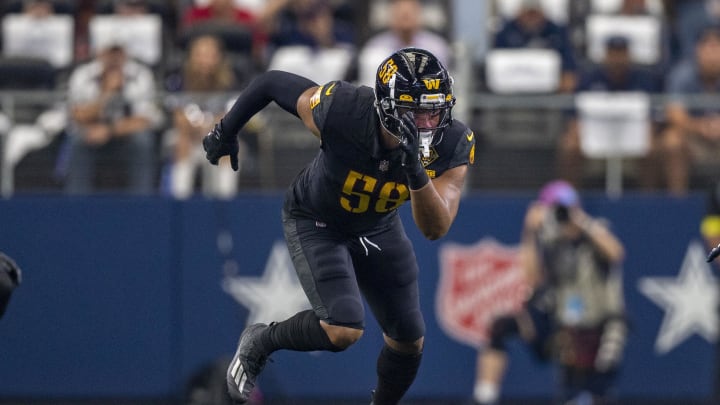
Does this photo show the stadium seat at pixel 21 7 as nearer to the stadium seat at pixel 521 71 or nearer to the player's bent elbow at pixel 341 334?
the stadium seat at pixel 521 71

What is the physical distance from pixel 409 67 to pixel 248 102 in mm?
1083

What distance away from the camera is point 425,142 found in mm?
7613

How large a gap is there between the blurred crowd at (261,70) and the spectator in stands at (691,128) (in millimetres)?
13

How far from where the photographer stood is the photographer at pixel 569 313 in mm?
13375

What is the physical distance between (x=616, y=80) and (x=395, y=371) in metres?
6.06

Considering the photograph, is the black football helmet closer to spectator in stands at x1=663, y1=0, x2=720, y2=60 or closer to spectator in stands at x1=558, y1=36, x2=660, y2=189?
spectator in stands at x1=558, y1=36, x2=660, y2=189

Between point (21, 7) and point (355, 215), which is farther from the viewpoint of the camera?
point (21, 7)

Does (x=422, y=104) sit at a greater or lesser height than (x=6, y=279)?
greater

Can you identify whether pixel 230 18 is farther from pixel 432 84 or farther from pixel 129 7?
pixel 432 84

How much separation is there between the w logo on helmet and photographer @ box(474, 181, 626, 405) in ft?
18.9

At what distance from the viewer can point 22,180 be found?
13328 mm

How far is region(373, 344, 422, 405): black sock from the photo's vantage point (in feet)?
28.7

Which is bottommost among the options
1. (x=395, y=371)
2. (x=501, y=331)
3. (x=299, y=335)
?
(x=501, y=331)

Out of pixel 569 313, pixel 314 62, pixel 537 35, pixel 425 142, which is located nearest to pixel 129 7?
pixel 314 62
